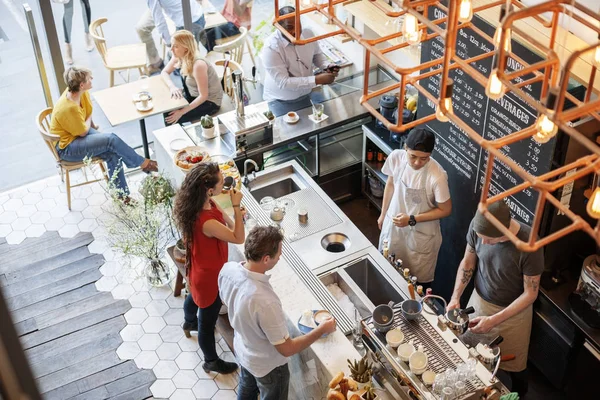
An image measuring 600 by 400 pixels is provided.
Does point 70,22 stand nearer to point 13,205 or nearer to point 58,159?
point 58,159

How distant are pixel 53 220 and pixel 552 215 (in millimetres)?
4633

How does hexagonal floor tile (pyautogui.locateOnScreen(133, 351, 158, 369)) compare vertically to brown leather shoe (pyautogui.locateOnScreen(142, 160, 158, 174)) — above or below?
below

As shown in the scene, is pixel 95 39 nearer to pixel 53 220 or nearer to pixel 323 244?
pixel 53 220

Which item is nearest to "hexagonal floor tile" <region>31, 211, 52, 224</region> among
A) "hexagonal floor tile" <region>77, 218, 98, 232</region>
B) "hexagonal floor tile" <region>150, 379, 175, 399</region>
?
"hexagonal floor tile" <region>77, 218, 98, 232</region>

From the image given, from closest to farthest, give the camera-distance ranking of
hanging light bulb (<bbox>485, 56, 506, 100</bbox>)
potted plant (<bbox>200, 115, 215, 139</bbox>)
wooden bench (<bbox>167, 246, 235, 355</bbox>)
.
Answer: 1. hanging light bulb (<bbox>485, 56, 506, 100</bbox>)
2. wooden bench (<bbox>167, 246, 235, 355</bbox>)
3. potted plant (<bbox>200, 115, 215, 139</bbox>)

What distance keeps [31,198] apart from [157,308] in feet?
7.10

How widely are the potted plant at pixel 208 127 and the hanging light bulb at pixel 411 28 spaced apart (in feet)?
11.2

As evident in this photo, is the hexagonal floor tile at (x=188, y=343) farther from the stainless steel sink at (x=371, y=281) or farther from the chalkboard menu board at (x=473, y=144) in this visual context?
the chalkboard menu board at (x=473, y=144)

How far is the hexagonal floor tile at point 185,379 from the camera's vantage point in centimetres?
520

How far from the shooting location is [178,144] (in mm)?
5844

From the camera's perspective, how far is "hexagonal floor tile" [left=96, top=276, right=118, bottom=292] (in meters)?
6.09

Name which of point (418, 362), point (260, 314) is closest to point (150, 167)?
point (260, 314)

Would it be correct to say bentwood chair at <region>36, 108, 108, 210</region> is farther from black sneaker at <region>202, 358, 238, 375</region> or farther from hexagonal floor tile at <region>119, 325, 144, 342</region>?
black sneaker at <region>202, 358, 238, 375</region>

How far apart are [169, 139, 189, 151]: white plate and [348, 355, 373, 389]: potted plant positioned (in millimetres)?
2688
